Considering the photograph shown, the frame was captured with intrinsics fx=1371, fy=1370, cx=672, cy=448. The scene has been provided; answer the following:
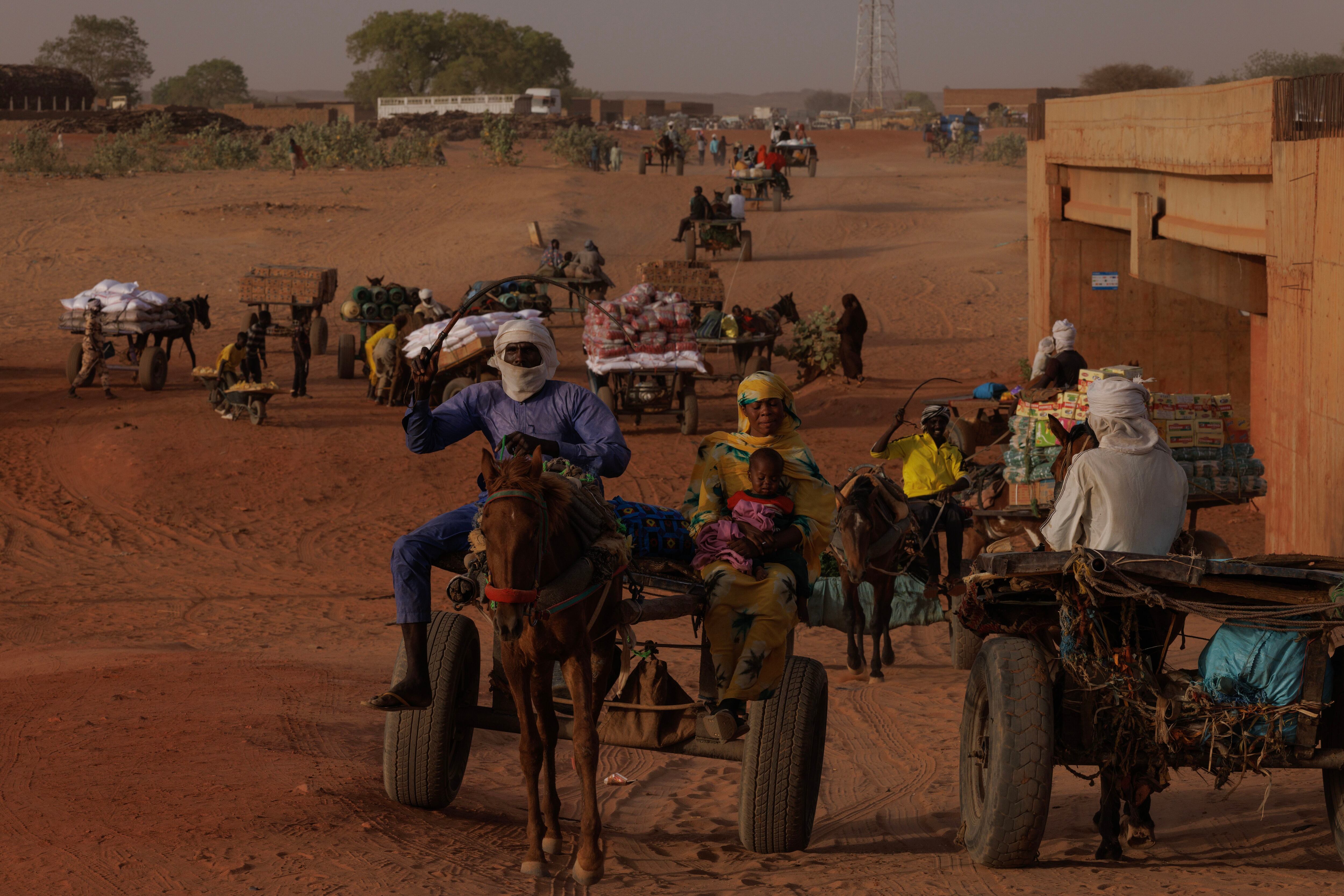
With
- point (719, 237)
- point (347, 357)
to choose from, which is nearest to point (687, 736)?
point (347, 357)

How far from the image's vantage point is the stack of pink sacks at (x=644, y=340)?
18281 millimetres

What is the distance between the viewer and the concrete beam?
610 inches

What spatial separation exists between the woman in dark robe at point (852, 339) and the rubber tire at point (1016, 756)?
16.3 m

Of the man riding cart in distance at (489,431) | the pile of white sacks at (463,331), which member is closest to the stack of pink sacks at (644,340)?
the pile of white sacks at (463,331)

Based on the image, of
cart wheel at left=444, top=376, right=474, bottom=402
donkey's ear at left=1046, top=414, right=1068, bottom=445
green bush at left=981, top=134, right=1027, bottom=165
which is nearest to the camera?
donkey's ear at left=1046, top=414, right=1068, bottom=445

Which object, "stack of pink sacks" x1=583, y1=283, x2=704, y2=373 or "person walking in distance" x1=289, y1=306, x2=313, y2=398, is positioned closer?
"stack of pink sacks" x1=583, y1=283, x2=704, y2=373

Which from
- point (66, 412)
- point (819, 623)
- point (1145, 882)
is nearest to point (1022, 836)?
point (1145, 882)

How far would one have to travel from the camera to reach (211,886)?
5227 mm

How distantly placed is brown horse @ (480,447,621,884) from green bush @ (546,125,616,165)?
165ft

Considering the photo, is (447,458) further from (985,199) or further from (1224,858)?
(985,199)

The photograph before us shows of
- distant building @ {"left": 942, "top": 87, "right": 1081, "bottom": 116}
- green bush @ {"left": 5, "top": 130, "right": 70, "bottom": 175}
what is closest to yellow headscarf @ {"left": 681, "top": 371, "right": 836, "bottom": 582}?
green bush @ {"left": 5, "top": 130, "right": 70, "bottom": 175}

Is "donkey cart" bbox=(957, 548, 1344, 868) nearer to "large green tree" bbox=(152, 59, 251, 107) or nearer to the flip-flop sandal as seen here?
the flip-flop sandal

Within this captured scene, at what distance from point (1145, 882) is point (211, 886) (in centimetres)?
374

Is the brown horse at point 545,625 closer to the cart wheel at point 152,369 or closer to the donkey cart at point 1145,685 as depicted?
the donkey cart at point 1145,685
